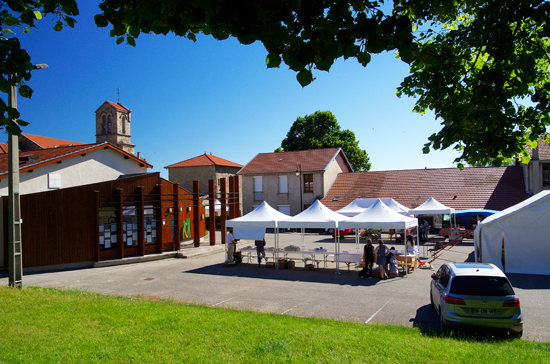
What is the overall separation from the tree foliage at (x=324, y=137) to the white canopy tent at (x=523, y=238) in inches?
1420

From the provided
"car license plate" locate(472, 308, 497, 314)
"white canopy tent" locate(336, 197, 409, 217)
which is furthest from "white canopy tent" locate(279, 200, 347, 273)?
"white canopy tent" locate(336, 197, 409, 217)

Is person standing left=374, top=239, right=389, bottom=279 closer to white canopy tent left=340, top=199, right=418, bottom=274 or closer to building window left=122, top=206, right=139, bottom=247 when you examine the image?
white canopy tent left=340, top=199, right=418, bottom=274

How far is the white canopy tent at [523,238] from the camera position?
47.5 ft

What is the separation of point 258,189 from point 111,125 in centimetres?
3751

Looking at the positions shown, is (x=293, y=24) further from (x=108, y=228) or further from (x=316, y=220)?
(x=108, y=228)

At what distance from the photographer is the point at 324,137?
5194 cm

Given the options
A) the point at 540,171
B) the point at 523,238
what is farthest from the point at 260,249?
the point at 540,171

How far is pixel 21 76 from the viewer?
4.62 meters

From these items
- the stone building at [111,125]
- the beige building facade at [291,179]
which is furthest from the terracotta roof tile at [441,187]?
the stone building at [111,125]

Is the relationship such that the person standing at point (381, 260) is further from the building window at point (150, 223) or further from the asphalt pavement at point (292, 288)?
the building window at point (150, 223)

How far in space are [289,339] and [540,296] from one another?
896 cm

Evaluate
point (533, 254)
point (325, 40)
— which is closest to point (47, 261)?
point (325, 40)

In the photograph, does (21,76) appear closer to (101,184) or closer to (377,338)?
(377,338)

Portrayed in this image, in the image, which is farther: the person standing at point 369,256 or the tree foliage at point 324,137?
the tree foliage at point 324,137
